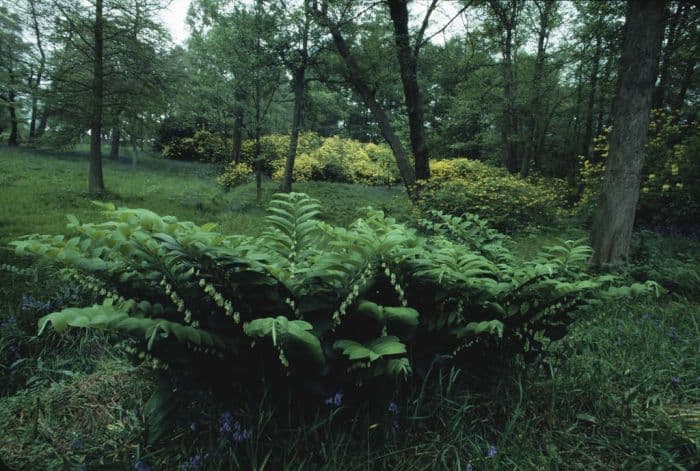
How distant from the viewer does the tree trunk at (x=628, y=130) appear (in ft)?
15.9

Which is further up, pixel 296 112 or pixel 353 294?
pixel 296 112

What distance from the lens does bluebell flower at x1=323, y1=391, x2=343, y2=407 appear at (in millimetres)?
1473

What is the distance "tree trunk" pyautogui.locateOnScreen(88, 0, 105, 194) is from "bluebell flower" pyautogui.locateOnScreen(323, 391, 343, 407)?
40.8 feet

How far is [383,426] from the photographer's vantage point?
1561 millimetres

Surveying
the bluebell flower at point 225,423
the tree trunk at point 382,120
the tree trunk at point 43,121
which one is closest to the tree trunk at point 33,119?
the tree trunk at point 43,121

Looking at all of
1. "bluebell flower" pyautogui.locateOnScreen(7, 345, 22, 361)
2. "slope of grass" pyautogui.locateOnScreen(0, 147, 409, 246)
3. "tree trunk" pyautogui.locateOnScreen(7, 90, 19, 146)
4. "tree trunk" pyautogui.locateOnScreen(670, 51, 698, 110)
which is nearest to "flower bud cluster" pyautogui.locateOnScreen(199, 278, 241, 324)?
"bluebell flower" pyautogui.locateOnScreen(7, 345, 22, 361)

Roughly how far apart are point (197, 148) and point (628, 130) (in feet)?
93.6

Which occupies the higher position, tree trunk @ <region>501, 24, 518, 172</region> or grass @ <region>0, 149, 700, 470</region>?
tree trunk @ <region>501, 24, 518, 172</region>

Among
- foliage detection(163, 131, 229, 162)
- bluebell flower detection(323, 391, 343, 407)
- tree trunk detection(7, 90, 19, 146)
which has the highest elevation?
foliage detection(163, 131, 229, 162)

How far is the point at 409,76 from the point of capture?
9320 millimetres

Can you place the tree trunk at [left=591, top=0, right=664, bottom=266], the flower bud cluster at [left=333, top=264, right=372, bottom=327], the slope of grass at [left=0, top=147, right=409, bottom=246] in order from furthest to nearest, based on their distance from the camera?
the slope of grass at [left=0, top=147, right=409, bottom=246], the tree trunk at [left=591, top=0, right=664, bottom=266], the flower bud cluster at [left=333, top=264, right=372, bottom=327]

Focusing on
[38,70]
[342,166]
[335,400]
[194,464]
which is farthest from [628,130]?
[342,166]

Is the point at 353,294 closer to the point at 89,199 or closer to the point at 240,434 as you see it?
the point at 240,434

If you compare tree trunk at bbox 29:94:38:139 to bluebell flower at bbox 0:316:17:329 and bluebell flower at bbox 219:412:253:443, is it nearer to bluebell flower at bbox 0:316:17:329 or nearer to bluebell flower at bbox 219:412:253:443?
bluebell flower at bbox 0:316:17:329
